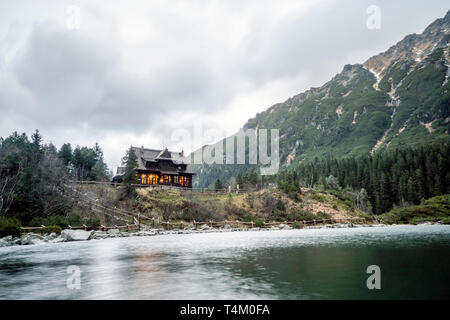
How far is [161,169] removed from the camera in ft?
244

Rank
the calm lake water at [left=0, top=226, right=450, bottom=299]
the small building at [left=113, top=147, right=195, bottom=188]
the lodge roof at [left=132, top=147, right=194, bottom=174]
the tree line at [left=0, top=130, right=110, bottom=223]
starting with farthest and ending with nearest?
the lodge roof at [left=132, top=147, right=194, bottom=174] → the small building at [left=113, top=147, right=195, bottom=188] → the tree line at [left=0, top=130, right=110, bottom=223] → the calm lake water at [left=0, top=226, right=450, bottom=299]

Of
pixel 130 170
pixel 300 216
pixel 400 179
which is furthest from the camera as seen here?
pixel 400 179

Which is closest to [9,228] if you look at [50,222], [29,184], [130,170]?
[50,222]

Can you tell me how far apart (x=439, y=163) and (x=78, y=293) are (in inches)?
4990

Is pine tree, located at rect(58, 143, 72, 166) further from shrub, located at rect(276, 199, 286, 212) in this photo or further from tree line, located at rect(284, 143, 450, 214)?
tree line, located at rect(284, 143, 450, 214)

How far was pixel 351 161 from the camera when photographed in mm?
145750

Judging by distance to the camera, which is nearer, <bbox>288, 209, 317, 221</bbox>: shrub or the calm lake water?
the calm lake water

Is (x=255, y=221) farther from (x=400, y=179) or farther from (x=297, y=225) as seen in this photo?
(x=400, y=179)

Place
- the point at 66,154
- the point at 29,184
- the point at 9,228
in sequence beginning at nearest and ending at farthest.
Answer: the point at 9,228 < the point at 29,184 < the point at 66,154

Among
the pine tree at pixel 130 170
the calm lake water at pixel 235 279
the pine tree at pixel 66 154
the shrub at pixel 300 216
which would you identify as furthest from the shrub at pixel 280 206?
the calm lake water at pixel 235 279

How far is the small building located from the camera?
7225 centimetres

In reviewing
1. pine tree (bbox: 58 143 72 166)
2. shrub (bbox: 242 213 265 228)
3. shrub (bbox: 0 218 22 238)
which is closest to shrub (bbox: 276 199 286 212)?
shrub (bbox: 242 213 265 228)

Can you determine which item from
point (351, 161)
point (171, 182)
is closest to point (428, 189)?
point (351, 161)
